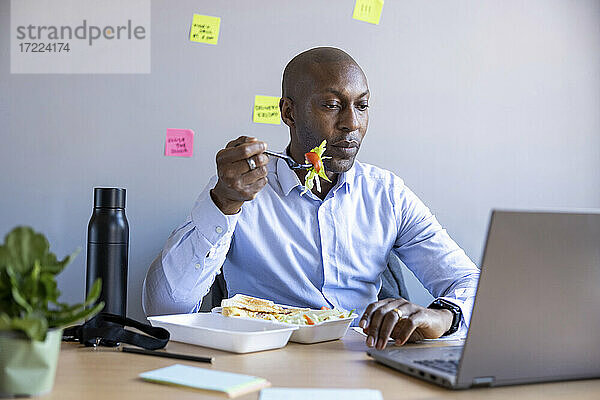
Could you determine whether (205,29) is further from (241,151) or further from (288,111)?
(241,151)

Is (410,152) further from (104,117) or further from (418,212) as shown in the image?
(104,117)

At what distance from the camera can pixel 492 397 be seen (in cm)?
82

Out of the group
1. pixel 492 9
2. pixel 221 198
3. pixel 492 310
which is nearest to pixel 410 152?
pixel 492 9

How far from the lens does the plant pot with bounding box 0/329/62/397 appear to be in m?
0.74

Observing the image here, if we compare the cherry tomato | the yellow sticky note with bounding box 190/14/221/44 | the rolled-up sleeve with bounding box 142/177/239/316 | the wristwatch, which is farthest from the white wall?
the wristwatch

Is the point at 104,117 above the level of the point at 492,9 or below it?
below

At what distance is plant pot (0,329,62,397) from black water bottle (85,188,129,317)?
1.60ft

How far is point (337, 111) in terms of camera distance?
1.78 metres

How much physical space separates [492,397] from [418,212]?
105 cm

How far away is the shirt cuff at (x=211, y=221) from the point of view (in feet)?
4.59

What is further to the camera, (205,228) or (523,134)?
(523,134)

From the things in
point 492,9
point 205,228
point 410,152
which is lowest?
point 205,228

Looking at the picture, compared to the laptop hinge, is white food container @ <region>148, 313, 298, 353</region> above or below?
below

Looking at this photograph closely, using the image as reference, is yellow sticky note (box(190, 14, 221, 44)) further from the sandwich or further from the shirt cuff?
the sandwich
